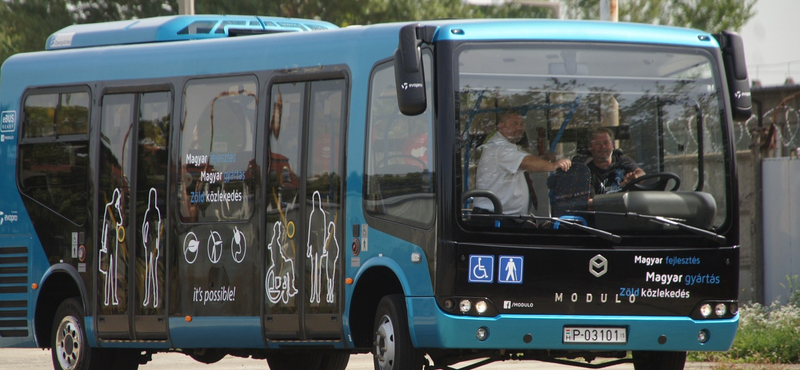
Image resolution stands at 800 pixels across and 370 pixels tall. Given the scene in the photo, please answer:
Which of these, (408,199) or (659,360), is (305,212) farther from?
(659,360)

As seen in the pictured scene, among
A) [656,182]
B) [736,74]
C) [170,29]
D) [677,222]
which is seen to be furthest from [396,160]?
[170,29]

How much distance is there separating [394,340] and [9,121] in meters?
5.33

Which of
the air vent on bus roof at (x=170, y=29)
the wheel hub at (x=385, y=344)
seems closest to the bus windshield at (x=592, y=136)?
the wheel hub at (x=385, y=344)

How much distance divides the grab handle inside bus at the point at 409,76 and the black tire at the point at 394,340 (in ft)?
4.77

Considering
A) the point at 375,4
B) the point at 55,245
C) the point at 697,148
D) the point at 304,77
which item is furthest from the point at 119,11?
the point at 697,148

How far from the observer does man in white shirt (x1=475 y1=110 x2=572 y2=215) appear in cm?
916

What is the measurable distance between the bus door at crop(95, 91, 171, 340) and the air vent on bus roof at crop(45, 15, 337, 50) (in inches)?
27.8

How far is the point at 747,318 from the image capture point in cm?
1502

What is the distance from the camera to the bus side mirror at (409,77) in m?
8.83

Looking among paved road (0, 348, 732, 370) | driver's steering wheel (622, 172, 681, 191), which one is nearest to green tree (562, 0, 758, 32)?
paved road (0, 348, 732, 370)

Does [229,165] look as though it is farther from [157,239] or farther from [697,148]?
[697,148]

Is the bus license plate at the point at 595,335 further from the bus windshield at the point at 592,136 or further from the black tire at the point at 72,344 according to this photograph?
the black tire at the point at 72,344

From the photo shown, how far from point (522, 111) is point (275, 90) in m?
2.38

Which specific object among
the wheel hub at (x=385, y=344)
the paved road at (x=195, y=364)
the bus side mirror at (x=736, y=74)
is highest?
the bus side mirror at (x=736, y=74)
